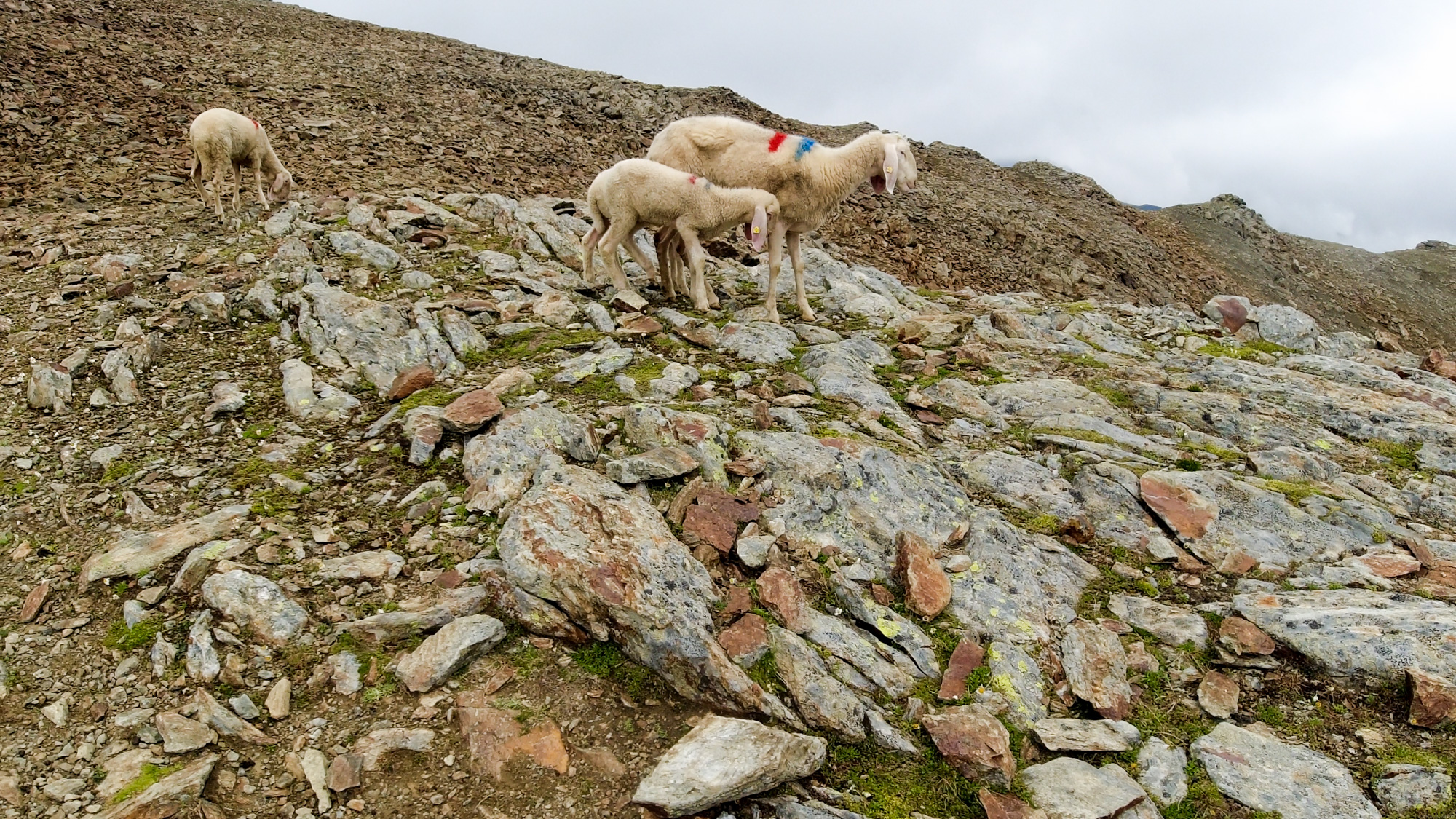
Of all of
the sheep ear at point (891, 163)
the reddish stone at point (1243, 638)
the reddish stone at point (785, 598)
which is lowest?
the reddish stone at point (785, 598)

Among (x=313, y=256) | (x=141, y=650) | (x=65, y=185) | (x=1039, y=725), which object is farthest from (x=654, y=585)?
(x=65, y=185)

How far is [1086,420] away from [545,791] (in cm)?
711

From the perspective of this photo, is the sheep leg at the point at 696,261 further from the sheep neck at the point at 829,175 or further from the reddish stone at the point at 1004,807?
the reddish stone at the point at 1004,807

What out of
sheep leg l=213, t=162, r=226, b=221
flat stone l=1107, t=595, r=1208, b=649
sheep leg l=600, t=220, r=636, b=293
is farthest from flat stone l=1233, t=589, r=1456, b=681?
sheep leg l=213, t=162, r=226, b=221

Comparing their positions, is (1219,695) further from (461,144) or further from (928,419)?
(461,144)

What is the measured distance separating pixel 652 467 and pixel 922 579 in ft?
7.61

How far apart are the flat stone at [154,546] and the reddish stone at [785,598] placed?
4.02 m

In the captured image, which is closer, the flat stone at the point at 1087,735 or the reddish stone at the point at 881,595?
the flat stone at the point at 1087,735

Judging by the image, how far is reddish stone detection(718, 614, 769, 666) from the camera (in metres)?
4.64

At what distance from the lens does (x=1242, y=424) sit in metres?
8.86

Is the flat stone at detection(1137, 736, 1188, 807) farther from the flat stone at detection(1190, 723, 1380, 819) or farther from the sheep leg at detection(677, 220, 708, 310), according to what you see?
the sheep leg at detection(677, 220, 708, 310)

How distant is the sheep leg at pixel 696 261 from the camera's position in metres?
10.1

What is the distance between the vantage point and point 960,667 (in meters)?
4.94

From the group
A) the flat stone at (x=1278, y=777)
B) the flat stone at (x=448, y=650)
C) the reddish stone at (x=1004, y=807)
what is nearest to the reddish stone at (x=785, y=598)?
the reddish stone at (x=1004, y=807)
